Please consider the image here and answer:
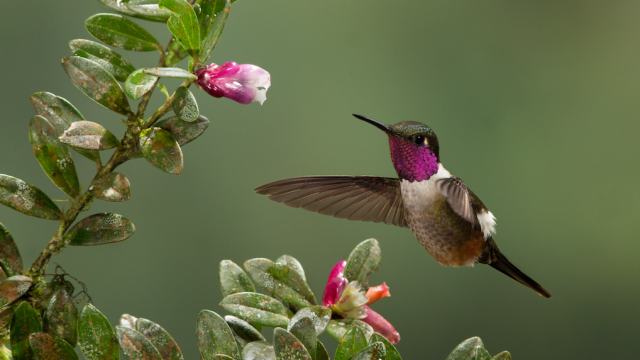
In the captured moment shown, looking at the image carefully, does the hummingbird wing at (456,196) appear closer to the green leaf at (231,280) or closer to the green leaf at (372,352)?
the green leaf at (372,352)

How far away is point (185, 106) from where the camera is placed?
69 cm

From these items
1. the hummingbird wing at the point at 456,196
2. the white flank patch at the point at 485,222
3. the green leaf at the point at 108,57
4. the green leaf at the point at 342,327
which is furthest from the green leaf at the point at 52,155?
the white flank patch at the point at 485,222

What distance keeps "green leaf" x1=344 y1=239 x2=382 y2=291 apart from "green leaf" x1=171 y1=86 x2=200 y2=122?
1.33ft

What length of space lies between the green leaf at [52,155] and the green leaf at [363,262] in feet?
1.60

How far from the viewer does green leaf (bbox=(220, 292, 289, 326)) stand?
0.80 metres

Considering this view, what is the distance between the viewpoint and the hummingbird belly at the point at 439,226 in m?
0.89

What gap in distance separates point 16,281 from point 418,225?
2.12 feet

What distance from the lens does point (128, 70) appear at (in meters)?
0.81

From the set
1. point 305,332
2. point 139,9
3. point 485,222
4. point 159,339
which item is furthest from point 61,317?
point 485,222

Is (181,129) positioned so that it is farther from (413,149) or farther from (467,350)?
(467,350)

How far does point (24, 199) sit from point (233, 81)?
0.37 meters

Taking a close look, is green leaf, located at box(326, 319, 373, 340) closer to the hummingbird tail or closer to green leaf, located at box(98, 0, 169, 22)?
the hummingbird tail

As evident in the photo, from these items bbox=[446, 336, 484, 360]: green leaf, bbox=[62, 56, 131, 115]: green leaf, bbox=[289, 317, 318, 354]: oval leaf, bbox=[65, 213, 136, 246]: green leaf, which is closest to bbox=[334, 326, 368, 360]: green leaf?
bbox=[289, 317, 318, 354]: oval leaf

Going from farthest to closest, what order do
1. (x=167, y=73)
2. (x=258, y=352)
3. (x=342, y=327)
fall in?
(x=342, y=327) → (x=258, y=352) → (x=167, y=73)
